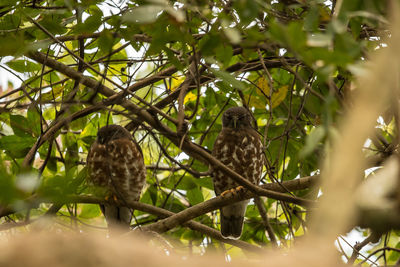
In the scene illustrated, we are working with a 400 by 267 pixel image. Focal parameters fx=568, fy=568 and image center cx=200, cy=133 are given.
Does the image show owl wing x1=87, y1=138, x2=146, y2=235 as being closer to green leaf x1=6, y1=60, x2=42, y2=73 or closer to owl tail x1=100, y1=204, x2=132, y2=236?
owl tail x1=100, y1=204, x2=132, y2=236

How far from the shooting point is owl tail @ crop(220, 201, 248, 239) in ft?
17.8

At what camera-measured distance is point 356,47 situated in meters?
2.07

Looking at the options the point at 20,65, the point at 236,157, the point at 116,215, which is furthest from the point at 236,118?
the point at 20,65

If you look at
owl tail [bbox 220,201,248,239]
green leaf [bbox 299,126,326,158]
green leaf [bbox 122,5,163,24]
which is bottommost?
owl tail [bbox 220,201,248,239]

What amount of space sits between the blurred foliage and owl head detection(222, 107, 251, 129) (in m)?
0.13

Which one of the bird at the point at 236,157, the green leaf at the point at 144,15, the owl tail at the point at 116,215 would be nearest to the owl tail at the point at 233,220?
the bird at the point at 236,157

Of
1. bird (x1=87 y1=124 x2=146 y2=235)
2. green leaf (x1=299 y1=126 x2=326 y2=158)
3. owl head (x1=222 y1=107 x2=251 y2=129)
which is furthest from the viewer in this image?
owl head (x1=222 y1=107 x2=251 y2=129)

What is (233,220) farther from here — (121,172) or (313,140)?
(313,140)

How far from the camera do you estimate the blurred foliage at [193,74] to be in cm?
214

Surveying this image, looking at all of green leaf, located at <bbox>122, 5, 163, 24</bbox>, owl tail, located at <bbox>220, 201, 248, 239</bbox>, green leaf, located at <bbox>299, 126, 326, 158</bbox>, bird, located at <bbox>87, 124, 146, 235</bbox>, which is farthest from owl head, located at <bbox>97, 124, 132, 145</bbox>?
green leaf, located at <bbox>299, 126, 326, 158</bbox>

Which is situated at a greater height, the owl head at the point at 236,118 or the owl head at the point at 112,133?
the owl head at the point at 236,118

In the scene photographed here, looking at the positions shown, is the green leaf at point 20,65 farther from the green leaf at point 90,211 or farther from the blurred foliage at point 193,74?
the green leaf at point 90,211

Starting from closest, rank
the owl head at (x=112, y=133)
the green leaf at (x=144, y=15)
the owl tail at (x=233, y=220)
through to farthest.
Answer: the green leaf at (x=144, y=15)
the owl head at (x=112, y=133)
the owl tail at (x=233, y=220)

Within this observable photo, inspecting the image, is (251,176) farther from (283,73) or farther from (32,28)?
(32,28)
